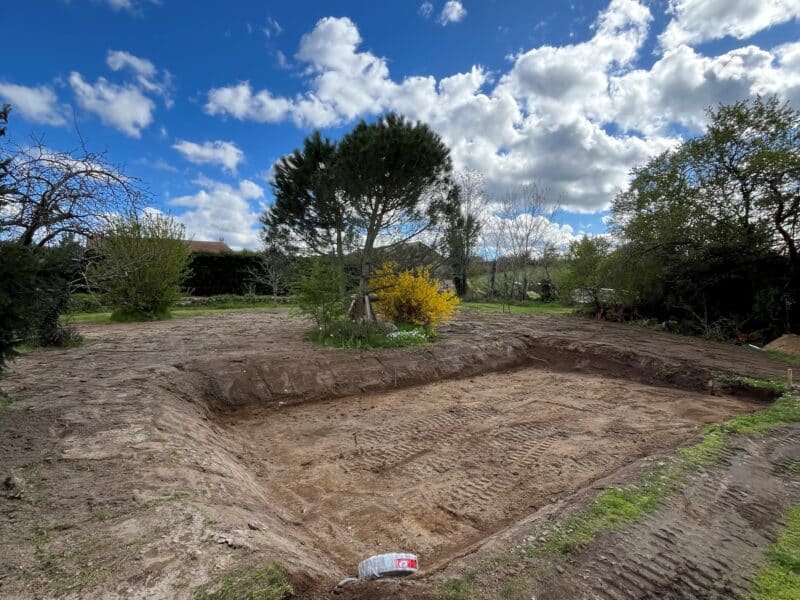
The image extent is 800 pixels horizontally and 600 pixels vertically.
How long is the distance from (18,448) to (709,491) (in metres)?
5.17

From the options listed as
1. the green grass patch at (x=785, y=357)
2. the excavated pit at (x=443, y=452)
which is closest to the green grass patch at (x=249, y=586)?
the excavated pit at (x=443, y=452)

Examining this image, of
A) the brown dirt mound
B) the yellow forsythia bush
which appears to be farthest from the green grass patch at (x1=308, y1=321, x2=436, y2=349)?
the brown dirt mound

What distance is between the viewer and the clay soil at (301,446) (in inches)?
81.7

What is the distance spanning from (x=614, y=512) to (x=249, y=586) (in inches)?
88.4

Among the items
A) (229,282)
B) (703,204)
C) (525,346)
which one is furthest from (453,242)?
(229,282)

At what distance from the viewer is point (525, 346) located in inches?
380

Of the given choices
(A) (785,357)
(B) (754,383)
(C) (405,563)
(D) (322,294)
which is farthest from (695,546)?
(A) (785,357)

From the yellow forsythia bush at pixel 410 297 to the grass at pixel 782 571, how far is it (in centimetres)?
740

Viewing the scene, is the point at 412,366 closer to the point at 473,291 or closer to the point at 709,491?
the point at 709,491

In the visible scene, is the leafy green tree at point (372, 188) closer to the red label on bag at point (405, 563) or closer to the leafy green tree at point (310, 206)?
the leafy green tree at point (310, 206)

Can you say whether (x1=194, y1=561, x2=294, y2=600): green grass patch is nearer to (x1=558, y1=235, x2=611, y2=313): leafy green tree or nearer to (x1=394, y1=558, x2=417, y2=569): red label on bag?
(x1=394, y1=558, x2=417, y2=569): red label on bag

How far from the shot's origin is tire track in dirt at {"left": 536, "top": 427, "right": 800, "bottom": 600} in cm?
205

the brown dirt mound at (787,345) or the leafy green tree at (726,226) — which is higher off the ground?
the leafy green tree at (726,226)

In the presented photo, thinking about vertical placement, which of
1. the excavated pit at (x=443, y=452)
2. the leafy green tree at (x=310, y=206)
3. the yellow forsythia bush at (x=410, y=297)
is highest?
the leafy green tree at (x=310, y=206)
